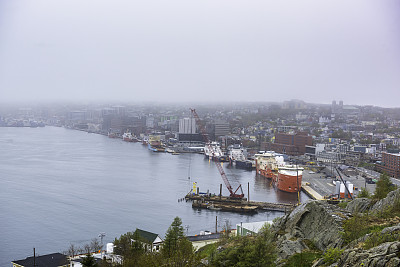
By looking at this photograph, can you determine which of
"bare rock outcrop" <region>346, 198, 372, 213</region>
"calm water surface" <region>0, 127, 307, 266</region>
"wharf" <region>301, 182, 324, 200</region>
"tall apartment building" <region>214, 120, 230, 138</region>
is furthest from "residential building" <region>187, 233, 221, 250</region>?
"tall apartment building" <region>214, 120, 230, 138</region>

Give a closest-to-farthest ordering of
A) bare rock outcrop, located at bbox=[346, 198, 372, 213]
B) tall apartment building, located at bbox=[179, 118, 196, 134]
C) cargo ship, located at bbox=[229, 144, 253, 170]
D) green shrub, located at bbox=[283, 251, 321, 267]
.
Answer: green shrub, located at bbox=[283, 251, 321, 267]
bare rock outcrop, located at bbox=[346, 198, 372, 213]
cargo ship, located at bbox=[229, 144, 253, 170]
tall apartment building, located at bbox=[179, 118, 196, 134]

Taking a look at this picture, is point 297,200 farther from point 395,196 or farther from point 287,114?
point 287,114

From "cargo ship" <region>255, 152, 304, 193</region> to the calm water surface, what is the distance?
0.77ft

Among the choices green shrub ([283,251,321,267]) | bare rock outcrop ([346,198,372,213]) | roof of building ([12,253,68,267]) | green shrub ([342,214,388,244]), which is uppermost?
green shrub ([342,214,388,244])

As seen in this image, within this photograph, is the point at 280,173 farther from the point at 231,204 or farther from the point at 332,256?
the point at 332,256

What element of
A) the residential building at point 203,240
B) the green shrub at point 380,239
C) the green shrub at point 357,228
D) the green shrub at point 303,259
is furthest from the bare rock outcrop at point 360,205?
the residential building at point 203,240

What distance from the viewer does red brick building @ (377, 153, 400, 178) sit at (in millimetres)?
11211

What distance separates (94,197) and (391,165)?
7.45 metres

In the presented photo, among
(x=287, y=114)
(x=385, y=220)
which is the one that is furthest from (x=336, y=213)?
(x=287, y=114)

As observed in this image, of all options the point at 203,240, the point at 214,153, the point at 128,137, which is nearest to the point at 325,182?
the point at 214,153

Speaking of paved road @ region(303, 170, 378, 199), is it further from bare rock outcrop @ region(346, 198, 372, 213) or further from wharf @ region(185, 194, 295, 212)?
bare rock outcrop @ region(346, 198, 372, 213)

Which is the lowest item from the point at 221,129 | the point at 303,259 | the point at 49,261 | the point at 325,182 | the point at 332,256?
the point at 325,182

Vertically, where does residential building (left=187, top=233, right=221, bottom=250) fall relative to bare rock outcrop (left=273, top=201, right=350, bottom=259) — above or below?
below

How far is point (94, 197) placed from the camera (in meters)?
8.15
